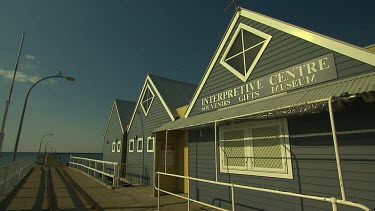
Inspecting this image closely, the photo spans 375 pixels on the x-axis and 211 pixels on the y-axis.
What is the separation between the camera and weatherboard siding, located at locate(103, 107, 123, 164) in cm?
2008

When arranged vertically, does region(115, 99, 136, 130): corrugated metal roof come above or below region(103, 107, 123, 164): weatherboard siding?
above

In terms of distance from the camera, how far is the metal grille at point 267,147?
6224 mm

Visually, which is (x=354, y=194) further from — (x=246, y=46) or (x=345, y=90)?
(x=246, y=46)

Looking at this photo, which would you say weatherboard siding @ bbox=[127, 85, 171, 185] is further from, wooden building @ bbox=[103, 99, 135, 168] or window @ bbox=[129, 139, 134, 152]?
wooden building @ bbox=[103, 99, 135, 168]

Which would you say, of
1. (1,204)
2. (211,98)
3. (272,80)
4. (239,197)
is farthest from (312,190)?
(1,204)

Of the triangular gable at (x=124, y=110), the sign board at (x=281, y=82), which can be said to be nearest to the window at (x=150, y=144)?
the triangular gable at (x=124, y=110)

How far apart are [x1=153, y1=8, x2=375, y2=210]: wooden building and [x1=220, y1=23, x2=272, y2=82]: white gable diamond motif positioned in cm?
4

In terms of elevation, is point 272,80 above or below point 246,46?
below

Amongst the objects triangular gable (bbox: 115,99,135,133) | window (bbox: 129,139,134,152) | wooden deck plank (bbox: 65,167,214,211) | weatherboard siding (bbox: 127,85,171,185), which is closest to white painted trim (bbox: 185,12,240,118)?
weatherboard siding (bbox: 127,85,171,185)

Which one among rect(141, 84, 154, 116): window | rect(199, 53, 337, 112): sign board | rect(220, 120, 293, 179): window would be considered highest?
rect(141, 84, 154, 116): window

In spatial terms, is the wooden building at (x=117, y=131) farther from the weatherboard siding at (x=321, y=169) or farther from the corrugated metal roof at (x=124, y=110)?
the weatherboard siding at (x=321, y=169)

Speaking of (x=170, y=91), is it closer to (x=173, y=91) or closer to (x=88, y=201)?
(x=173, y=91)

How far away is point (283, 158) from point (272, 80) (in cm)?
229

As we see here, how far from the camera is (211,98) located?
29.4 ft
